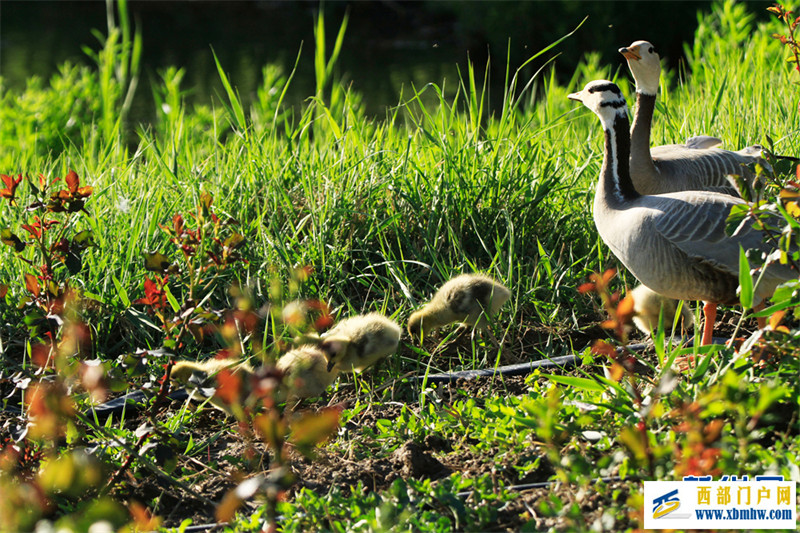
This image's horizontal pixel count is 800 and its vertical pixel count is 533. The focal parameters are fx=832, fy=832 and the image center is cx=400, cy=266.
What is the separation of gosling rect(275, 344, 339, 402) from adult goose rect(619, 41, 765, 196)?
2157mm

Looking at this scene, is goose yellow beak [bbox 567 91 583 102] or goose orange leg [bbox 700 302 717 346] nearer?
goose orange leg [bbox 700 302 717 346]

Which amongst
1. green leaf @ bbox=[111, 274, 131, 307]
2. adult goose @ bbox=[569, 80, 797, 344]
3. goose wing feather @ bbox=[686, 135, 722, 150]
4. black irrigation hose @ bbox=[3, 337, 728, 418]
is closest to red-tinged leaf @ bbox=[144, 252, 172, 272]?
black irrigation hose @ bbox=[3, 337, 728, 418]

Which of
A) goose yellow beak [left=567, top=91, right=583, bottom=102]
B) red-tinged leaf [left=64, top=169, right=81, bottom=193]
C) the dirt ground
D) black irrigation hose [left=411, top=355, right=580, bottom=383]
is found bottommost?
black irrigation hose [left=411, top=355, right=580, bottom=383]

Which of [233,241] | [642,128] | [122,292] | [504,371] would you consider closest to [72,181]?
[233,241]

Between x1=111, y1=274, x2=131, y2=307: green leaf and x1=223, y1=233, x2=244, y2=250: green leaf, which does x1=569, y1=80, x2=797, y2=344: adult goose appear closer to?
x1=223, y1=233, x2=244, y2=250: green leaf

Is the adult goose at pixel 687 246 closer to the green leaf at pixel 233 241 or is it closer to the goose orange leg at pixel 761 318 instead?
the goose orange leg at pixel 761 318

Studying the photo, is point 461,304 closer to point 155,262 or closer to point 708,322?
point 708,322

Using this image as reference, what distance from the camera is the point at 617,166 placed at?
12.2 feet

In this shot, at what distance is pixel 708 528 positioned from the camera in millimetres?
1999

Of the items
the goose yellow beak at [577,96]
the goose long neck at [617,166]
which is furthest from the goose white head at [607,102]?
the goose yellow beak at [577,96]

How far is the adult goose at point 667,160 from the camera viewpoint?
449 centimetres

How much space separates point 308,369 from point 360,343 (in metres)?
0.24

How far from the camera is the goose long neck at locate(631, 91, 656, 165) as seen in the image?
4.46 m

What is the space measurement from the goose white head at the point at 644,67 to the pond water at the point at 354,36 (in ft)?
28.7
